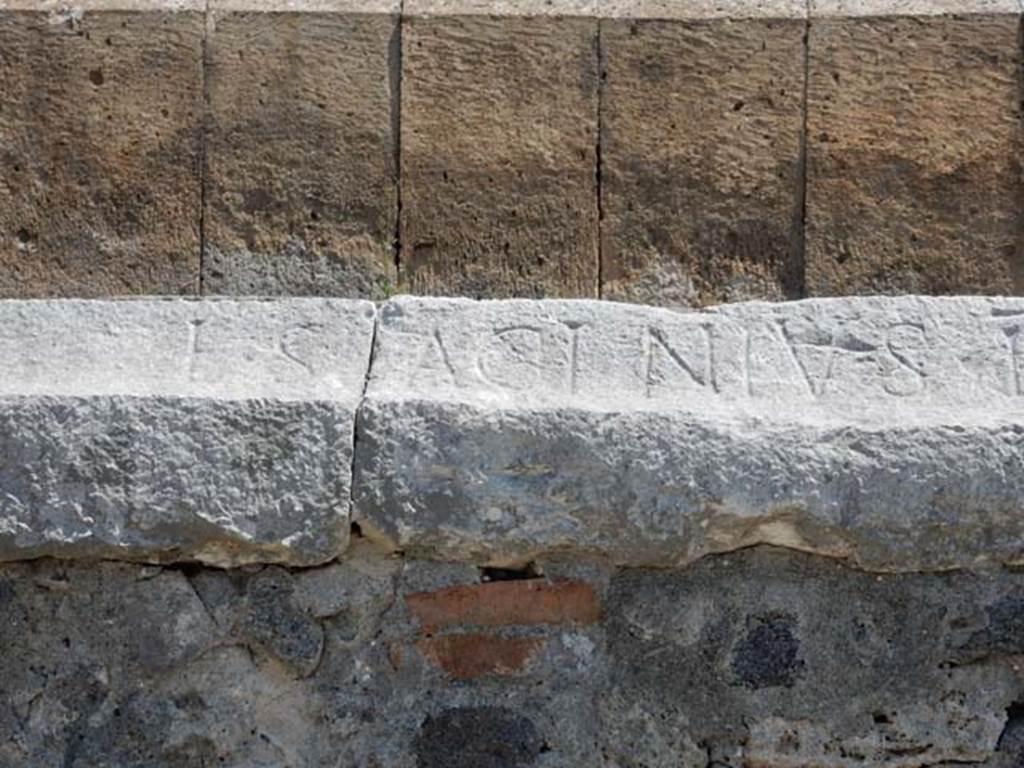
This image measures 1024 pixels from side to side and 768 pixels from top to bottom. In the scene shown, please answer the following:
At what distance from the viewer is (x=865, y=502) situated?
2.95 m

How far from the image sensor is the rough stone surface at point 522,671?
9.76 ft

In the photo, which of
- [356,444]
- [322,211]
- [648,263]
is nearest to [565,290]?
[648,263]

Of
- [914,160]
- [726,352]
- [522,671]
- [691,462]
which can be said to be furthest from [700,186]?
[522,671]

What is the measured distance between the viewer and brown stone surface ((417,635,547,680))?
3.01m

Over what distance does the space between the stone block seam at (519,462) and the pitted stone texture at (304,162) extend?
1.52 meters

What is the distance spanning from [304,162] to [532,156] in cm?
51

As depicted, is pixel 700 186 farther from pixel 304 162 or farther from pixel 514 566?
pixel 514 566

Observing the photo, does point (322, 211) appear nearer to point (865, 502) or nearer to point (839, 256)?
point (839, 256)

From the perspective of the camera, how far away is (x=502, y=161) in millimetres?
4562

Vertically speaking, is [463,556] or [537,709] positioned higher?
[463,556]

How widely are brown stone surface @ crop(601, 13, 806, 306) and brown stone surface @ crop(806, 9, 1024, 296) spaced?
7 cm

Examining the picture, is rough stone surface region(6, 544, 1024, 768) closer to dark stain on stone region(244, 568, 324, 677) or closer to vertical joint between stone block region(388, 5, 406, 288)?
dark stain on stone region(244, 568, 324, 677)

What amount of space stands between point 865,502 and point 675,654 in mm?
358

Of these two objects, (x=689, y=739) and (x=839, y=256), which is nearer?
(x=689, y=739)
